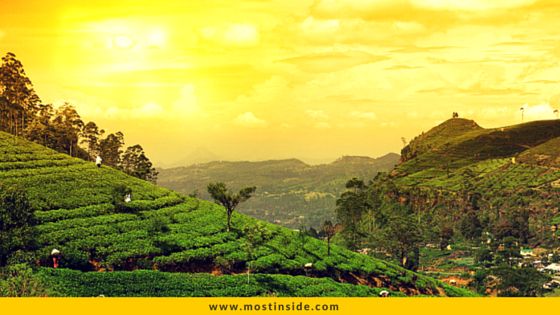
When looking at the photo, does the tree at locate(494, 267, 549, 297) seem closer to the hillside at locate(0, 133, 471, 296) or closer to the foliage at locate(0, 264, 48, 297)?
the hillside at locate(0, 133, 471, 296)

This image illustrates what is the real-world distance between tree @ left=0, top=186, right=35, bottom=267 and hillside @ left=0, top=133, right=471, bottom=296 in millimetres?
714

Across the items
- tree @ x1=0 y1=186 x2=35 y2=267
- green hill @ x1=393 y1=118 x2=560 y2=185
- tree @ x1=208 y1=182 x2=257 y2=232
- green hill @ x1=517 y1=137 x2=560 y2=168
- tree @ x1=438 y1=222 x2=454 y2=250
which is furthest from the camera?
green hill @ x1=393 y1=118 x2=560 y2=185

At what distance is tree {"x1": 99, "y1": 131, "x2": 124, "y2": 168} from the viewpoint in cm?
7312

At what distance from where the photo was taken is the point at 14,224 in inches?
1425

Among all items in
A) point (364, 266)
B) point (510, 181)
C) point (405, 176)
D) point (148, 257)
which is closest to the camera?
point (148, 257)

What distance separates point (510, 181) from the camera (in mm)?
116188

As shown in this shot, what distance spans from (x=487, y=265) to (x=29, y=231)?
193ft

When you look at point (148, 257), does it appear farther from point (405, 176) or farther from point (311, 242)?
point (405, 176)

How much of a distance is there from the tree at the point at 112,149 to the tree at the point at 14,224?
3481cm

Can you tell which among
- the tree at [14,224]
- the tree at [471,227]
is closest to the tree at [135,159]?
the tree at [14,224]

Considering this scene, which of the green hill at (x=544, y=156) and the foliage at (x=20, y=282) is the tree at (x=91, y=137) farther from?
the green hill at (x=544, y=156)

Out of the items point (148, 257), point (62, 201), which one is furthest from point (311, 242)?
point (62, 201)

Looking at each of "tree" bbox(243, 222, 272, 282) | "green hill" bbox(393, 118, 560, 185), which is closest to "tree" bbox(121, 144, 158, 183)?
"tree" bbox(243, 222, 272, 282)

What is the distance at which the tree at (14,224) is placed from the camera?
3459 cm
